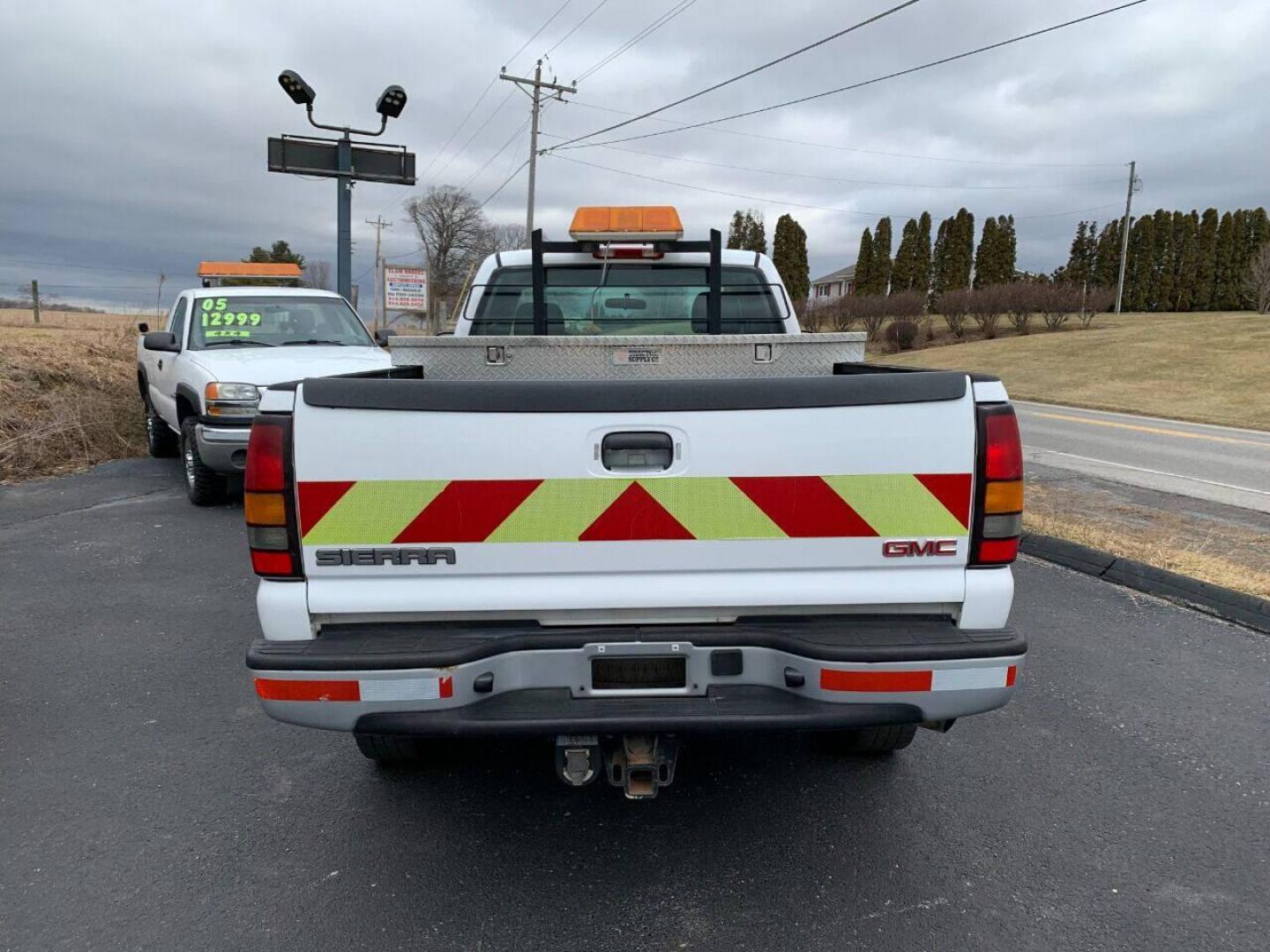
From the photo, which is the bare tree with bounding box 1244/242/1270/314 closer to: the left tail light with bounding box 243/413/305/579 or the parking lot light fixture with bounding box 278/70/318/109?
the parking lot light fixture with bounding box 278/70/318/109

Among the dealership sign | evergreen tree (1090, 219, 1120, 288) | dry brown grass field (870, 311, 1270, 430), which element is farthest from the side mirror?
evergreen tree (1090, 219, 1120, 288)

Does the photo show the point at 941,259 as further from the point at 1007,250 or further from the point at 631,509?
the point at 631,509

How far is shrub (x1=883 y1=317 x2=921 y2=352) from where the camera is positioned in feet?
134

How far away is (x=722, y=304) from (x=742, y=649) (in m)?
3.15

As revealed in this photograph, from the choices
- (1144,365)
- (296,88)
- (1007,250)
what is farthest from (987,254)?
(296,88)

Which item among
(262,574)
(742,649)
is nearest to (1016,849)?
(742,649)

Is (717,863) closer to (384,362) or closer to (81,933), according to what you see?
(81,933)

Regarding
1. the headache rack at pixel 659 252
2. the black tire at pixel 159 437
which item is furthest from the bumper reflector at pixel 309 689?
the black tire at pixel 159 437

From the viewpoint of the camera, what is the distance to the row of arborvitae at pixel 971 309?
43094 millimetres

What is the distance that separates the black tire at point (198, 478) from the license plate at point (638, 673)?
623 cm

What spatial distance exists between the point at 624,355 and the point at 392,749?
5.56 ft

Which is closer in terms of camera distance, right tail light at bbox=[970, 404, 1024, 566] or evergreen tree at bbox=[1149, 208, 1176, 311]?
right tail light at bbox=[970, 404, 1024, 566]

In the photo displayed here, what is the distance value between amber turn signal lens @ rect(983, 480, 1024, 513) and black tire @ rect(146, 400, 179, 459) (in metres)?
9.94

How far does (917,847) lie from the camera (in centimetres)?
282
